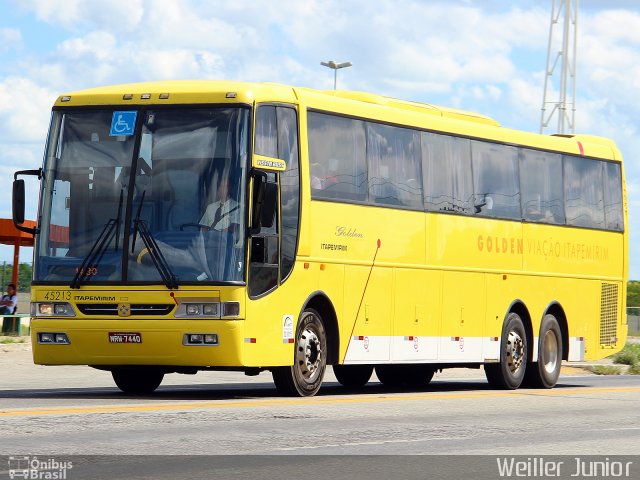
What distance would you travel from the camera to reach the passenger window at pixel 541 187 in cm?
2542

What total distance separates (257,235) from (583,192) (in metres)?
10.2

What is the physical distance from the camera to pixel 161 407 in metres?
16.3

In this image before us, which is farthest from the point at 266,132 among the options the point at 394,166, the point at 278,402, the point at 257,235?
the point at 394,166

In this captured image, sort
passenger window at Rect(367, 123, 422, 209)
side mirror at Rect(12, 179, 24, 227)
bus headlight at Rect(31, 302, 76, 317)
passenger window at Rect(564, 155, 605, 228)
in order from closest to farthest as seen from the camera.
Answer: bus headlight at Rect(31, 302, 76, 317) → side mirror at Rect(12, 179, 24, 227) → passenger window at Rect(367, 123, 422, 209) → passenger window at Rect(564, 155, 605, 228)

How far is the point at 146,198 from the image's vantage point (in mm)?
18375

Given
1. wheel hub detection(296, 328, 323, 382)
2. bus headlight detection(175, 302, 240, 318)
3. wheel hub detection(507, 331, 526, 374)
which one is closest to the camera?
bus headlight detection(175, 302, 240, 318)

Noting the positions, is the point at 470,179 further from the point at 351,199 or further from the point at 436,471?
the point at 436,471

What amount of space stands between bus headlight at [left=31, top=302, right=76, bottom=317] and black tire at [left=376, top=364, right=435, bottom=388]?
792 cm

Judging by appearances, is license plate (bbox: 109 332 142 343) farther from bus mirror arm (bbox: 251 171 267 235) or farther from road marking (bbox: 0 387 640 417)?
bus mirror arm (bbox: 251 171 267 235)

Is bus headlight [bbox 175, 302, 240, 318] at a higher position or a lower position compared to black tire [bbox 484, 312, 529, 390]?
higher

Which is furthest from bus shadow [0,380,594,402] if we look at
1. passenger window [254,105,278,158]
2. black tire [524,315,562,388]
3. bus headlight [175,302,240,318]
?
passenger window [254,105,278,158]

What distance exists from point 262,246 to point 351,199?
2449 mm

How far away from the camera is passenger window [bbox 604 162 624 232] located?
27.9 metres

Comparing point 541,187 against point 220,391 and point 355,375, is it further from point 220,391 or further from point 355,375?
point 220,391
